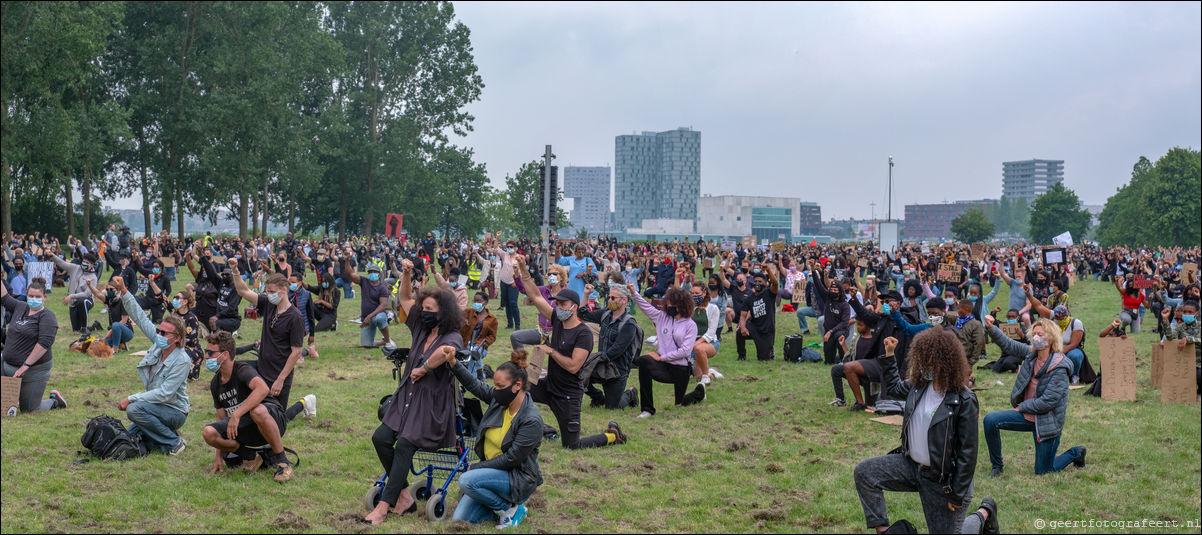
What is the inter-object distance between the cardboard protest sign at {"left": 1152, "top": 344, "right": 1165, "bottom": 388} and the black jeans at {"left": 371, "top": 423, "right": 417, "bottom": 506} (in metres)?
9.97

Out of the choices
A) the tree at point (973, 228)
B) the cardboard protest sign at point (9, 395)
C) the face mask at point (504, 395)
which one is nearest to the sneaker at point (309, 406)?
the cardboard protest sign at point (9, 395)

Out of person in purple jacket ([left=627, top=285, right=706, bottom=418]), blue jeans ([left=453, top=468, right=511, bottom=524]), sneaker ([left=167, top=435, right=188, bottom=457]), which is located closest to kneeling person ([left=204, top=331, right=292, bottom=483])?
sneaker ([left=167, top=435, right=188, bottom=457])

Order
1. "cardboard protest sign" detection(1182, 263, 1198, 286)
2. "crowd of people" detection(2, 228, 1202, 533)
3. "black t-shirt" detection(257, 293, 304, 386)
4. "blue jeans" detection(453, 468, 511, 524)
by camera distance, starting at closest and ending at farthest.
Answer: "crowd of people" detection(2, 228, 1202, 533), "blue jeans" detection(453, 468, 511, 524), "black t-shirt" detection(257, 293, 304, 386), "cardboard protest sign" detection(1182, 263, 1198, 286)

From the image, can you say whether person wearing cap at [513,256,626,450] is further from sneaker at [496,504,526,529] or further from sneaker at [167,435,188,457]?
sneaker at [167,435,188,457]

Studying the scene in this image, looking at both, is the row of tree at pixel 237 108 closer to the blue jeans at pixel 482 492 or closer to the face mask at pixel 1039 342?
the blue jeans at pixel 482 492

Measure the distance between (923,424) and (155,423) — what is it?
7010mm

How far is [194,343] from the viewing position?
12.6 metres

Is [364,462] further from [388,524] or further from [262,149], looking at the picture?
[262,149]

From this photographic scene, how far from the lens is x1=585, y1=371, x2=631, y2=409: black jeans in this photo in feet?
37.1

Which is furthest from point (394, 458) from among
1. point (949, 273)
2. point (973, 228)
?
point (973, 228)

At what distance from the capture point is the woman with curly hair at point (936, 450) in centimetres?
568

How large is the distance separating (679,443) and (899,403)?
3.10 meters

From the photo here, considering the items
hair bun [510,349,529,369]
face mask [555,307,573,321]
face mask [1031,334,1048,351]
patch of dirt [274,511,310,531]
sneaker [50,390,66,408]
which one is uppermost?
face mask [555,307,573,321]

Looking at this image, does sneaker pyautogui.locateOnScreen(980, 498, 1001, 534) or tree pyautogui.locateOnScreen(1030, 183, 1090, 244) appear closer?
sneaker pyautogui.locateOnScreen(980, 498, 1001, 534)
